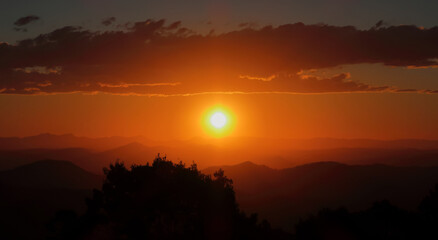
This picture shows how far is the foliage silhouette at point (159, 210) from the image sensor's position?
4600cm

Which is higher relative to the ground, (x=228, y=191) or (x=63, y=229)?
(x=228, y=191)

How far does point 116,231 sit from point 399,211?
3196 cm

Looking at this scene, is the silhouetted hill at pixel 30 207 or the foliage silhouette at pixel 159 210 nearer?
the foliage silhouette at pixel 159 210

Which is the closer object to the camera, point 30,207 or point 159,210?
point 159,210

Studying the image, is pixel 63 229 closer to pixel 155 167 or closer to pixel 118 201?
pixel 118 201

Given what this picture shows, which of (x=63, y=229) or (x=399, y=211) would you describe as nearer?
(x=63, y=229)

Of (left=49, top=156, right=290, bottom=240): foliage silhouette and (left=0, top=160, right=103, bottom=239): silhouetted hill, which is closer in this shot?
(left=49, top=156, right=290, bottom=240): foliage silhouette

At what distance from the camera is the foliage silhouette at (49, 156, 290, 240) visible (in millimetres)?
46000

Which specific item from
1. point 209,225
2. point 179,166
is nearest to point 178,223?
point 209,225

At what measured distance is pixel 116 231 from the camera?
46844mm

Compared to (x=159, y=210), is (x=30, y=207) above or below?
above

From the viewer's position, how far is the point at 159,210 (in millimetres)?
46750

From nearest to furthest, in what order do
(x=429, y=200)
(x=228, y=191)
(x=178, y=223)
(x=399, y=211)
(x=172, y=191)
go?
(x=178, y=223) < (x=172, y=191) < (x=228, y=191) < (x=399, y=211) < (x=429, y=200)

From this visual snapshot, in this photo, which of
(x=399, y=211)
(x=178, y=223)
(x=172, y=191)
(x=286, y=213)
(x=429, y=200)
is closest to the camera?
(x=178, y=223)
